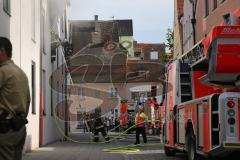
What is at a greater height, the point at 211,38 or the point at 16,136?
the point at 211,38

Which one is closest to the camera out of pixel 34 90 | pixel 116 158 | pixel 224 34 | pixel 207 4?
pixel 224 34

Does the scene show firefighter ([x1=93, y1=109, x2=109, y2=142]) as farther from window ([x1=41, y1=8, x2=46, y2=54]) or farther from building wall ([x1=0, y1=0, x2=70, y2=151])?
window ([x1=41, y1=8, x2=46, y2=54])

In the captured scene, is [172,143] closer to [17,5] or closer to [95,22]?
[17,5]

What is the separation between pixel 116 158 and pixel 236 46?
6044 millimetres

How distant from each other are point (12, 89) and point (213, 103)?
17.6 feet

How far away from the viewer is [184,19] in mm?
41656

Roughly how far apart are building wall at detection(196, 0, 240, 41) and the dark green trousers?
58.6ft

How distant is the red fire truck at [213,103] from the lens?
1003cm

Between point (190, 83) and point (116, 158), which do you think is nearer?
point (190, 83)

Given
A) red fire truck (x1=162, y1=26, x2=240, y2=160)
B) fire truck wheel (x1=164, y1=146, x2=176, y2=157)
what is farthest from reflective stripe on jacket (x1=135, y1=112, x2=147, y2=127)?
red fire truck (x1=162, y1=26, x2=240, y2=160)

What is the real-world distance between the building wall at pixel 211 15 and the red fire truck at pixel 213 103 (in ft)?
32.5

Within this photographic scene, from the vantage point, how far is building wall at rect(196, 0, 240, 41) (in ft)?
78.8

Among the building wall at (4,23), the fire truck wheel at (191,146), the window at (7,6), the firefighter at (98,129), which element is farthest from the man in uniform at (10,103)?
the firefighter at (98,129)

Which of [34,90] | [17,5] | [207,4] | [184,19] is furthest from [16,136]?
[184,19]
